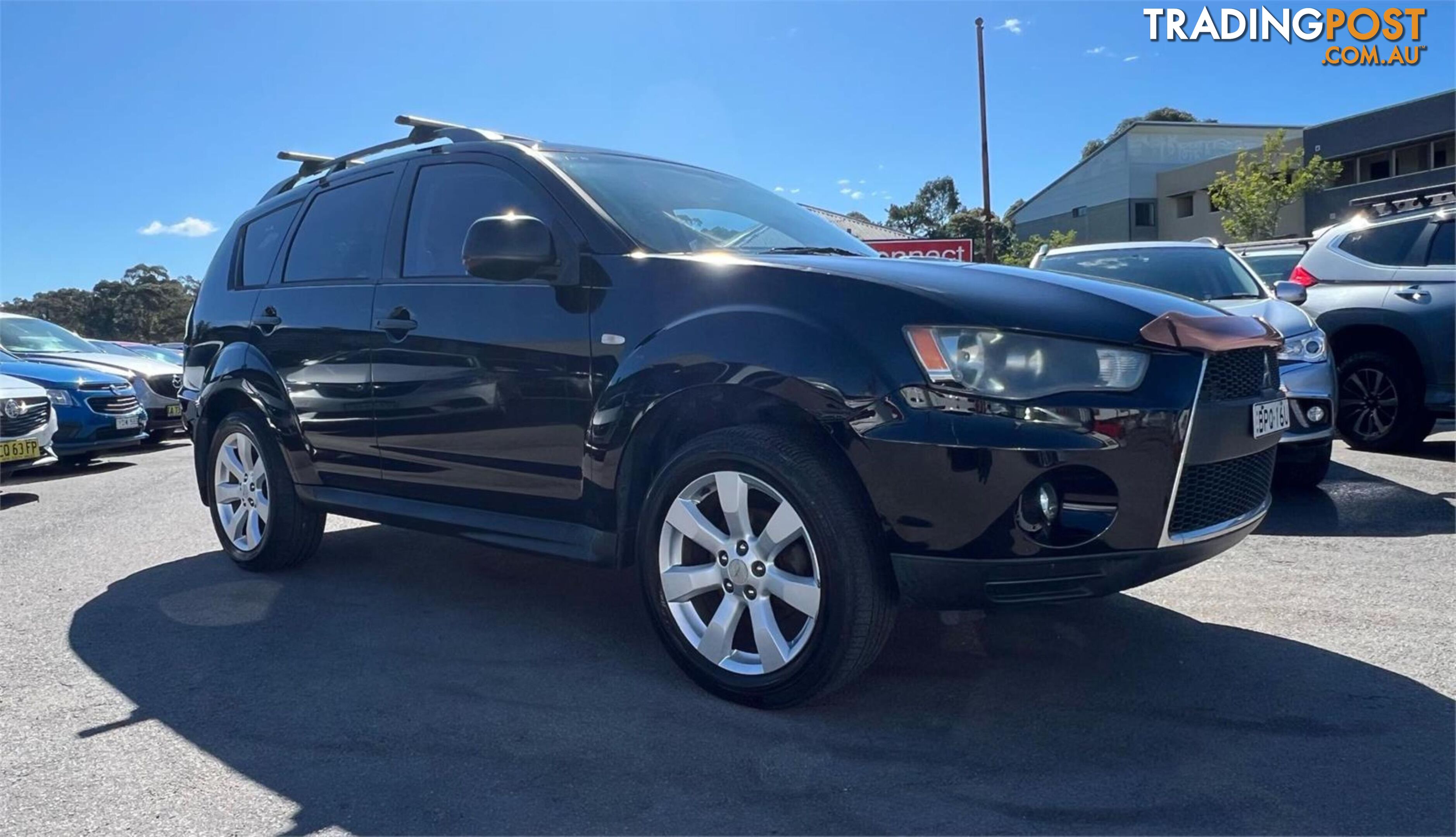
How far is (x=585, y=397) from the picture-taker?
357 cm

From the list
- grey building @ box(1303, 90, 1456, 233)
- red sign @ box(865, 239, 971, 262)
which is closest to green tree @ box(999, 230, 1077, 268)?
grey building @ box(1303, 90, 1456, 233)

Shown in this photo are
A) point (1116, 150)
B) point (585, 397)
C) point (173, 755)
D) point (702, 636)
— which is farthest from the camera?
point (1116, 150)

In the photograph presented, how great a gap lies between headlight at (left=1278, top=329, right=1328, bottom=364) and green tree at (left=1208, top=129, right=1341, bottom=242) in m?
35.9

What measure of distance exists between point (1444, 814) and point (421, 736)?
2.53m

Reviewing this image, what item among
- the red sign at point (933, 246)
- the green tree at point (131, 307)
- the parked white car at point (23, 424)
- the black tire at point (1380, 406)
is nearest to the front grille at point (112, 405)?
the parked white car at point (23, 424)

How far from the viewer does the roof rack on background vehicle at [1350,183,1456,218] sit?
26.0 ft

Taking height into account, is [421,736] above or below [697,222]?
below

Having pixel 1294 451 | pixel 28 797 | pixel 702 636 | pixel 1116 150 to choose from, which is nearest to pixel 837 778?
pixel 702 636

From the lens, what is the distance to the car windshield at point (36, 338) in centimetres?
1157

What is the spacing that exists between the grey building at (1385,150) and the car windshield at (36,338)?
33.2m

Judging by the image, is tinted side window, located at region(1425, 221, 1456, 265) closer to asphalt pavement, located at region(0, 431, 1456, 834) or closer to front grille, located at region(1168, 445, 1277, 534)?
asphalt pavement, located at region(0, 431, 1456, 834)

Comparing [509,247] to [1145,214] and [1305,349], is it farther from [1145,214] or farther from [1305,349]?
[1145,214]

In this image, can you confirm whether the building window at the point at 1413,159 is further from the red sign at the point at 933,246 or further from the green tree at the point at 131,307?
the green tree at the point at 131,307

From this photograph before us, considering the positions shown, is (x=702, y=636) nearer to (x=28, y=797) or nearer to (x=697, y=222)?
(x=697, y=222)
